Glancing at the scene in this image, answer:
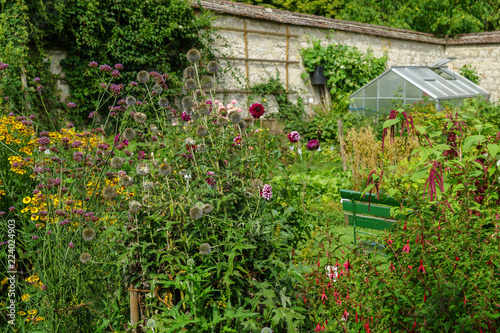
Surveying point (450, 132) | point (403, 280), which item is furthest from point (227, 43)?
point (403, 280)

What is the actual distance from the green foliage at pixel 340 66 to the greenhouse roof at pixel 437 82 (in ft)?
5.00

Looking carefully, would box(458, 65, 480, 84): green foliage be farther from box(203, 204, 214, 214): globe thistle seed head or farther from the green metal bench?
box(203, 204, 214, 214): globe thistle seed head

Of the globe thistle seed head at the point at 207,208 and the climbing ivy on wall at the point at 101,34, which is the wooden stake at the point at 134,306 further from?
the climbing ivy on wall at the point at 101,34

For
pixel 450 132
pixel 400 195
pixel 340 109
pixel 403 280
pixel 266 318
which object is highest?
pixel 450 132

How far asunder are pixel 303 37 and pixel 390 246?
11.2m

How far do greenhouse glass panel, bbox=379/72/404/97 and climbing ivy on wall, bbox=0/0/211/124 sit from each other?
480 centimetres

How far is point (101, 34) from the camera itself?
8445mm

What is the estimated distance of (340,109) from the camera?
40.5 ft

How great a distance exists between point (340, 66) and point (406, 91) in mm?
2227

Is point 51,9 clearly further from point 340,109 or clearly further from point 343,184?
point 340,109

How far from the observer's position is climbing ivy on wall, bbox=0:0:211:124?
7285mm

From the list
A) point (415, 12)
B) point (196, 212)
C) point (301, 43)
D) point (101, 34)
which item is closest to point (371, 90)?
point (301, 43)

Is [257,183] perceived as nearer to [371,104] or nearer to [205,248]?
[205,248]

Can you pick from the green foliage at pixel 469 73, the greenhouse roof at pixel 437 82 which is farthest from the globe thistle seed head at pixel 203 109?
the green foliage at pixel 469 73
